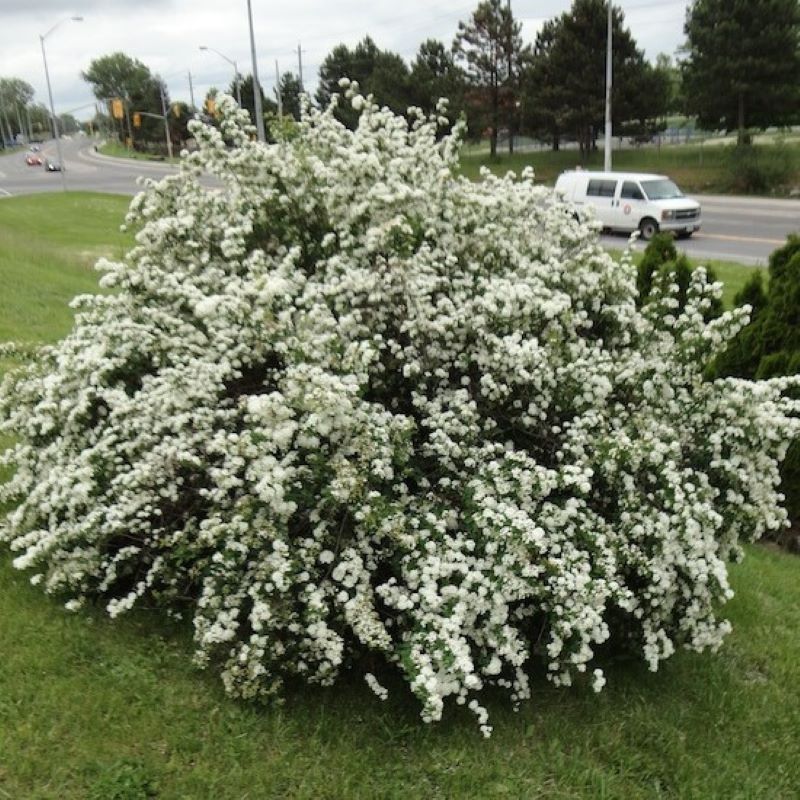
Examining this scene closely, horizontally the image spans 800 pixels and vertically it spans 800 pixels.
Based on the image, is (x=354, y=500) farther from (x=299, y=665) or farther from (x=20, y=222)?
(x=20, y=222)

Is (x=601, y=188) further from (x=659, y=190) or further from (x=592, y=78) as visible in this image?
(x=592, y=78)

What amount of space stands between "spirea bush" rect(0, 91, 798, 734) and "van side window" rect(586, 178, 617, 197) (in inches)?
738

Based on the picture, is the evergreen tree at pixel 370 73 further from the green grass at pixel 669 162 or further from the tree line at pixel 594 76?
the green grass at pixel 669 162

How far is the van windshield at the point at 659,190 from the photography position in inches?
850

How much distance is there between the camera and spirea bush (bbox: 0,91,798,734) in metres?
3.28

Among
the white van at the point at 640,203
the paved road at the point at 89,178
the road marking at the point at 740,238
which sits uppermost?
the paved road at the point at 89,178

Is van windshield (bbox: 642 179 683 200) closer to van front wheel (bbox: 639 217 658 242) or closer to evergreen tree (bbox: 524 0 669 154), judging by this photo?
van front wheel (bbox: 639 217 658 242)

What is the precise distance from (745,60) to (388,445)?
35.7m

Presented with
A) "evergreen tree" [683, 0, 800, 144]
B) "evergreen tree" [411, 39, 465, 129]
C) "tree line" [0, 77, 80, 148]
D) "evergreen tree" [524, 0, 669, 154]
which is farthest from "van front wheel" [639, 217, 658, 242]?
"tree line" [0, 77, 80, 148]

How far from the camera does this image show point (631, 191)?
2184 cm

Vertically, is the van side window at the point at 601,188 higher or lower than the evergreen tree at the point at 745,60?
lower

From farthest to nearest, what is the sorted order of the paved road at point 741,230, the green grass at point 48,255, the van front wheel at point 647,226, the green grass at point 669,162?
the green grass at point 669,162, the van front wheel at point 647,226, the paved road at point 741,230, the green grass at point 48,255

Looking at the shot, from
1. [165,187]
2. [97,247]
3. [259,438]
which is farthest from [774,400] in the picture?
[97,247]

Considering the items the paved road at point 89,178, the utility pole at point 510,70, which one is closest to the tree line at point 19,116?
the paved road at point 89,178
